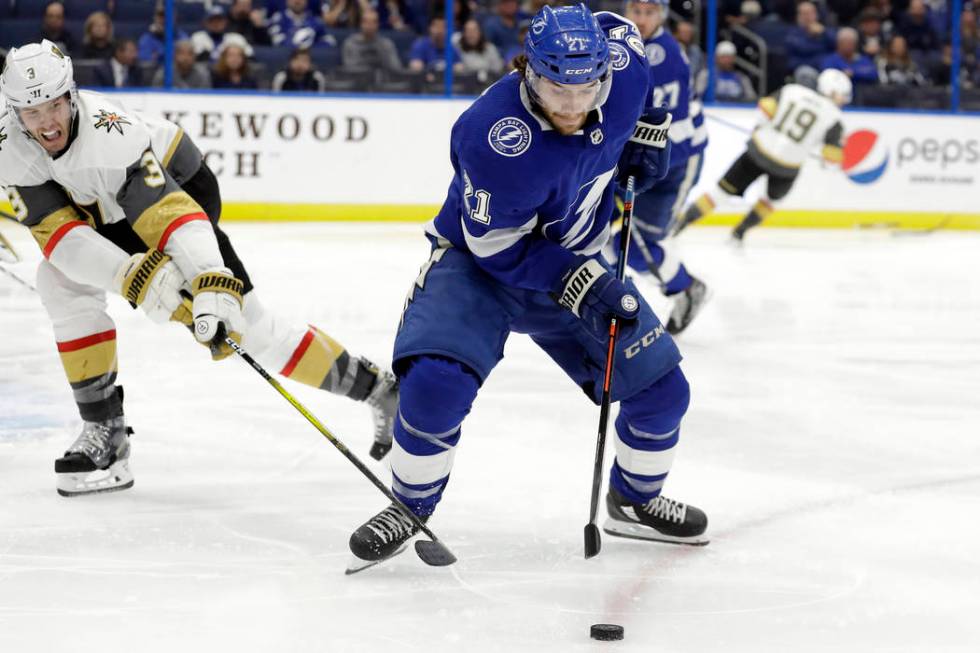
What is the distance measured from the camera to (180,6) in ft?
29.4

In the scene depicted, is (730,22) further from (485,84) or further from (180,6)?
(180,6)

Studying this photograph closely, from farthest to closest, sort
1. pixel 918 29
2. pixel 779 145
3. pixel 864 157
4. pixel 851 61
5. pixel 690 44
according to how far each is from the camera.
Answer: pixel 918 29 < pixel 851 61 < pixel 864 157 < pixel 690 44 < pixel 779 145

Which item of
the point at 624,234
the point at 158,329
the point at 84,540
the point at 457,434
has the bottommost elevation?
the point at 158,329

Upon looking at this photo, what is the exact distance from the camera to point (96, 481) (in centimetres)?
310

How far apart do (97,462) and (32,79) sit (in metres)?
0.85

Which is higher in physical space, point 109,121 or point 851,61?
point 109,121

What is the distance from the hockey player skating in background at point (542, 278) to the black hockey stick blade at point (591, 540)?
219mm

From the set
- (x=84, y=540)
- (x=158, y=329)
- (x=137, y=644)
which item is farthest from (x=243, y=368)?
(x=137, y=644)

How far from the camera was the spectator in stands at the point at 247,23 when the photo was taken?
30.0 ft

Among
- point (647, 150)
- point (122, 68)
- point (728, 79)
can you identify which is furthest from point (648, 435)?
point (728, 79)

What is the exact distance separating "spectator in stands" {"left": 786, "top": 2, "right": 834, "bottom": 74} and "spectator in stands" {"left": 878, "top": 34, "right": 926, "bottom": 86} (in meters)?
0.39

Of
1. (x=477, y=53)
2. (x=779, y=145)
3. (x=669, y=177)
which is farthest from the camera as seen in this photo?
(x=477, y=53)

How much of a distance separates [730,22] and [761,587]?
8040 millimetres

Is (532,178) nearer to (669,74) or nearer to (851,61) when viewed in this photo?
(669,74)
